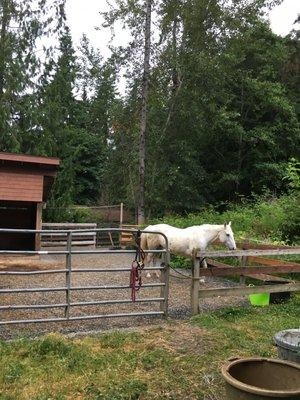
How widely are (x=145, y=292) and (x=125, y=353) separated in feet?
12.0

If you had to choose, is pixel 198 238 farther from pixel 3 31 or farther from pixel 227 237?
pixel 3 31

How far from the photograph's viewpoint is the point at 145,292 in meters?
8.53

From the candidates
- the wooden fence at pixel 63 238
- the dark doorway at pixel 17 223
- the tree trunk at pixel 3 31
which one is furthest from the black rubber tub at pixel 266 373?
the tree trunk at pixel 3 31

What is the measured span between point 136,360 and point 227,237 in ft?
16.3

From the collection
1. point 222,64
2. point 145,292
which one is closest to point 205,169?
point 222,64

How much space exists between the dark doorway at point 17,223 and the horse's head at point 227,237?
8671 millimetres

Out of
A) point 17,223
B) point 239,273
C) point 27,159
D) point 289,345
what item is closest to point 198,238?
point 239,273

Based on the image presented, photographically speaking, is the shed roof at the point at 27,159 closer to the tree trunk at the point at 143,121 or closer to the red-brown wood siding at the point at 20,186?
the red-brown wood siding at the point at 20,186

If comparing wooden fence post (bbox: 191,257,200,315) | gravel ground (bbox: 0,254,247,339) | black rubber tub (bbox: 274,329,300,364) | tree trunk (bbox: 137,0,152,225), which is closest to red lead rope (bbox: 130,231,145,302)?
gravel ground (bbox: 0,254,247,339)

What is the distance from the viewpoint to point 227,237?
923 centimetres

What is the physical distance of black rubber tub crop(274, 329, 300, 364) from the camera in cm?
405

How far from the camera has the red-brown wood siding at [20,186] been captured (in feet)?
42.2

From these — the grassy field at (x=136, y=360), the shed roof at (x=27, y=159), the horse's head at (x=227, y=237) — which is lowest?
the grassy field at (x=136, y=360)

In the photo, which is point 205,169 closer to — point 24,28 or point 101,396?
point 24,28
